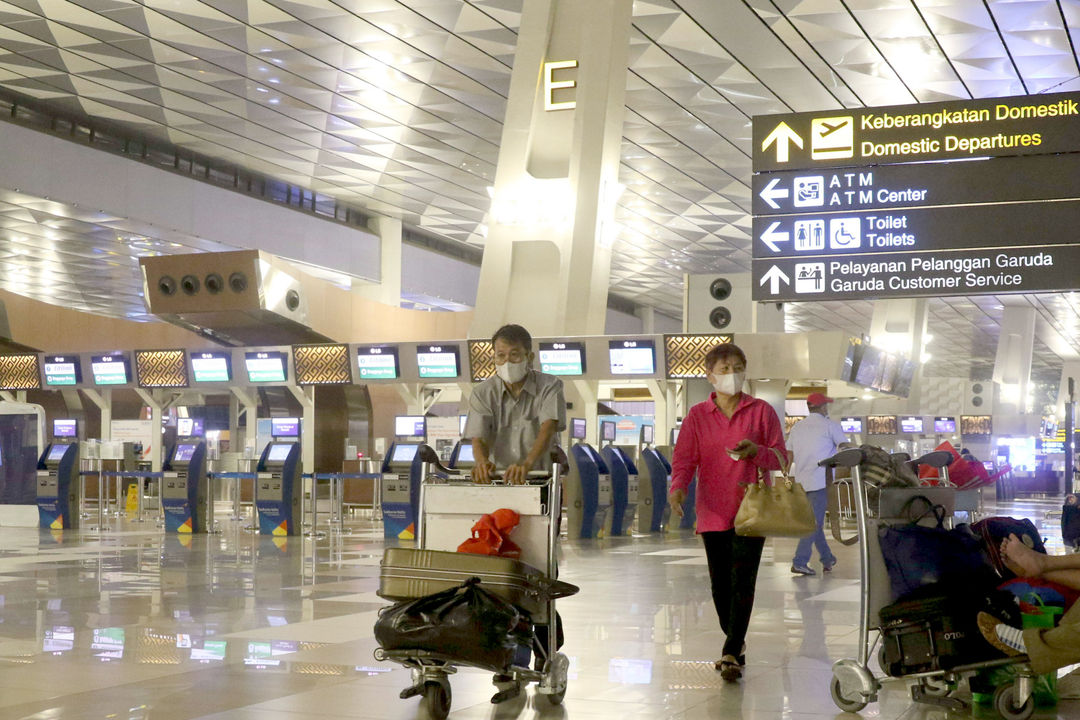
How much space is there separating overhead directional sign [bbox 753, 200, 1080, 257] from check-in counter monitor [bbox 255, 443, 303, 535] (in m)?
9.39

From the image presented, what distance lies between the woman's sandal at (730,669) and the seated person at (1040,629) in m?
1.08

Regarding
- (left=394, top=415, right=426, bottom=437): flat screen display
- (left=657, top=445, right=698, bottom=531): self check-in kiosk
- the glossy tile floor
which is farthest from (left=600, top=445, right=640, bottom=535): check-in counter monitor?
the glossy tile floor

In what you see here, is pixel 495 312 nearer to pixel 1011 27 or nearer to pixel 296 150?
pixel 1011 27

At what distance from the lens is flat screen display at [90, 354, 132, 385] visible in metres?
18.4

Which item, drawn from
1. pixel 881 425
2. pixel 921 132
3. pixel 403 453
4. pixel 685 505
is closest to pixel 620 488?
pixel 685 505

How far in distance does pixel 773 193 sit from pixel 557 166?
763 centimetres

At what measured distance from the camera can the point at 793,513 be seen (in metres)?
4.96

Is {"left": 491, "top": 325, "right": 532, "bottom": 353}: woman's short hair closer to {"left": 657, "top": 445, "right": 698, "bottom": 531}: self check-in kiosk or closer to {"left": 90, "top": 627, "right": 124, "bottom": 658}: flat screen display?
{"left": 90, "top": 627, "right": 124, "bottom": 658}: flat screen display

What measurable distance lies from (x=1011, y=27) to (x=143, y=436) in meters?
15.2

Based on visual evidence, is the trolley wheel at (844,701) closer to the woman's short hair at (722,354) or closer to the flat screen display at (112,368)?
the woman's short hair at (722,354)

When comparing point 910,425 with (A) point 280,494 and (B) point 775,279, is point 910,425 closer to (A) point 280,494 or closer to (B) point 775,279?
(A) point 280,494

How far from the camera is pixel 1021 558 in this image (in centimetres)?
444

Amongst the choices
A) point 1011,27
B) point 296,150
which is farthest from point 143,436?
point 1011,27

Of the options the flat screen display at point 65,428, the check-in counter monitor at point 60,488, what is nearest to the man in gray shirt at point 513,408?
the check-in counter monitor at point 60,488
